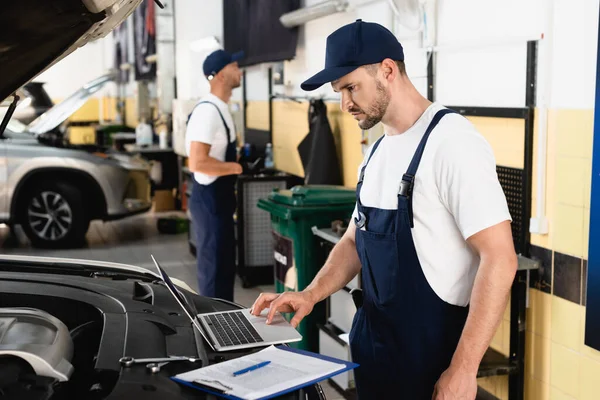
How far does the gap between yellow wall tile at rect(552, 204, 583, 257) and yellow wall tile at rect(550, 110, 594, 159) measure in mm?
240

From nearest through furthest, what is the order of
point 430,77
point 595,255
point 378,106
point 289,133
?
1. point 378,106
2. point 595,255
3. point 430,77
4. point 289,133

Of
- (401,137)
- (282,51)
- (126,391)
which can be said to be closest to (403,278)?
(401,137)

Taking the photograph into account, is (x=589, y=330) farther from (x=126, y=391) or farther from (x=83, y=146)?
(x=83, y=146)

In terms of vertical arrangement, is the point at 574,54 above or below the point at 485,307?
above

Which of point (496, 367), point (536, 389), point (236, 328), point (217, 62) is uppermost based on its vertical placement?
point (217, 62)

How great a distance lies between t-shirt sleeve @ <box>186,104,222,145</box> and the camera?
4.86 meters

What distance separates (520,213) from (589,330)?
646mm

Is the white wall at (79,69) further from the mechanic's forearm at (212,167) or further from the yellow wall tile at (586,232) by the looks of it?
the yellow wall tile at (586,232)

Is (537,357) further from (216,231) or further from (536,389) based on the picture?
(216,231)

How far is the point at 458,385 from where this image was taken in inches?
77.4

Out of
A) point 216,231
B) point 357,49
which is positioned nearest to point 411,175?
point 357,49

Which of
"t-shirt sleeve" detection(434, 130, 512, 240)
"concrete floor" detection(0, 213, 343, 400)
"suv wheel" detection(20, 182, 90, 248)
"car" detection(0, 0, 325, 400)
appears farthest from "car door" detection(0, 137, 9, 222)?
"t-shirt sleeve" detection(434, 130, 512, 240)

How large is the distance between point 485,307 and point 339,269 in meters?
0.66

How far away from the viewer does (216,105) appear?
4.89 meters
